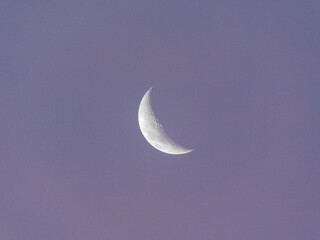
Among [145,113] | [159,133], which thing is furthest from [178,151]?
[145,113]

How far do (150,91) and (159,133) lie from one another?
1.27m

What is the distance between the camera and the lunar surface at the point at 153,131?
1066cm

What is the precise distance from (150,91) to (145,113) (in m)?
0.68

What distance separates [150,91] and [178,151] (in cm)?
197

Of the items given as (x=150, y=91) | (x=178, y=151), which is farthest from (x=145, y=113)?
(x=178, y=151)

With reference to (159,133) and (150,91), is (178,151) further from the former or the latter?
(150,91)

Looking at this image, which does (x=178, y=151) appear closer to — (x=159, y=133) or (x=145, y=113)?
(x=159, y=133)

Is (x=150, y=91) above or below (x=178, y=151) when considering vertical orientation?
above

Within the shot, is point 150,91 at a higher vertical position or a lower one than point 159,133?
higher

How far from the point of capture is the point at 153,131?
10812 mm

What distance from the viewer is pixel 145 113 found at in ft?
35.7

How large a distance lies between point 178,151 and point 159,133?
2.59 ft

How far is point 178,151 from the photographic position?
10.8 meters

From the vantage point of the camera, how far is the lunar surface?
10.7 meters
